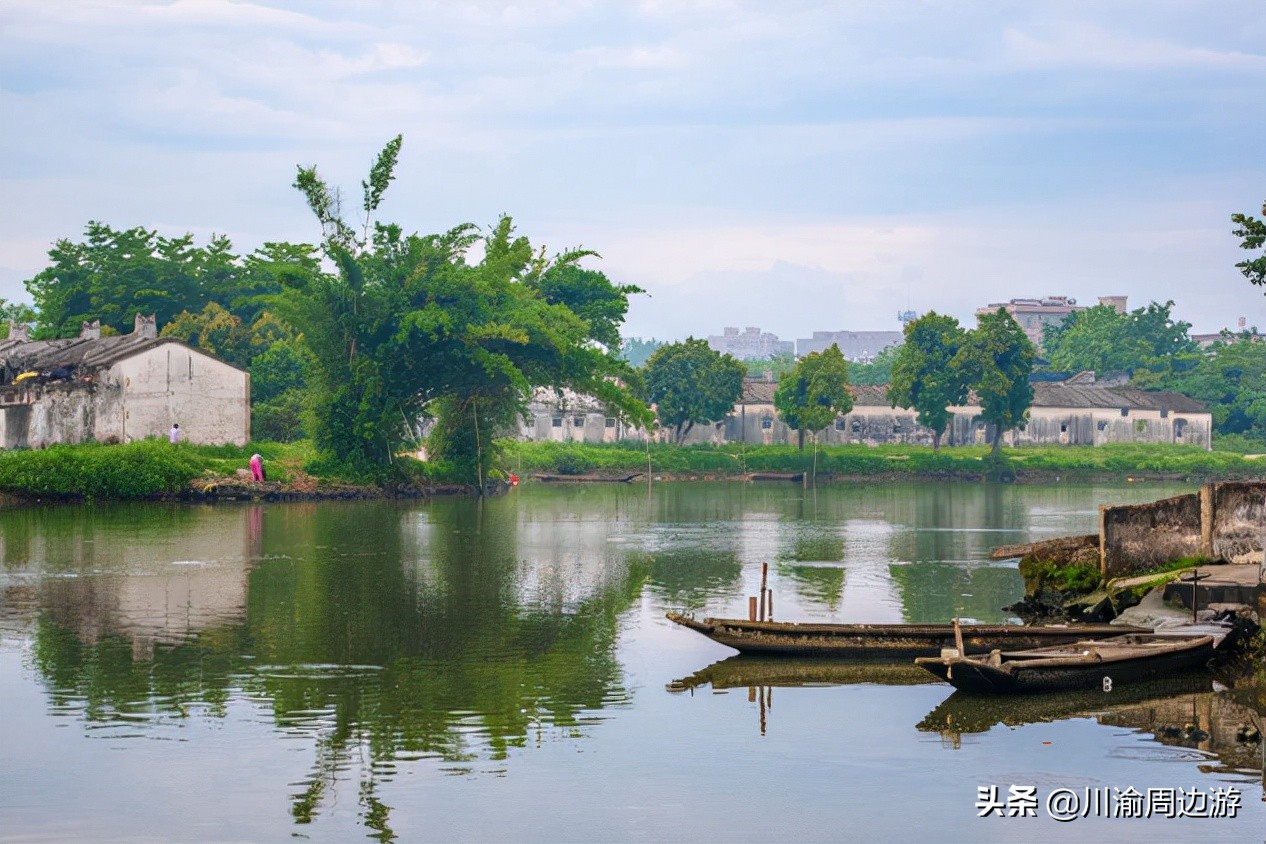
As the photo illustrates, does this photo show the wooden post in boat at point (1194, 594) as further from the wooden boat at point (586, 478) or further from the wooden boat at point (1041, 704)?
the wooden boat at point (586, 478)

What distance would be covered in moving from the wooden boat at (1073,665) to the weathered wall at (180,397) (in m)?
47.2

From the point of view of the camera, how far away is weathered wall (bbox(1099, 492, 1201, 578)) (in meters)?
27.4

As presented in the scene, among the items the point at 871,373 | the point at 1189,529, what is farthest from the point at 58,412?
the point at 871,373

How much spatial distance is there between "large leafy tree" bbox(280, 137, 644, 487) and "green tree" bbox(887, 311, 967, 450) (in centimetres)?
3035

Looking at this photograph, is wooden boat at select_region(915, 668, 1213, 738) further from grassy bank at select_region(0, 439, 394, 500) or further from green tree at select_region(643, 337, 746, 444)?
green tree at select_region(643, 337, 746, 444)

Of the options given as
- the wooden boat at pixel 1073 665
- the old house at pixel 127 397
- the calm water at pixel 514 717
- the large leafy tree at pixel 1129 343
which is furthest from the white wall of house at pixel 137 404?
the large leafy tree at pixel 1129 343

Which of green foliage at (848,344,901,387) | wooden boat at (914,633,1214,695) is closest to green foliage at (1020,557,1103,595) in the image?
wooden boat at (914,633,1214,695)

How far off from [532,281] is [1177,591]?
177 feet

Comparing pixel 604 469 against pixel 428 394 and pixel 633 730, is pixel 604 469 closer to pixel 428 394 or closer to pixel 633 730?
pixel 428 394

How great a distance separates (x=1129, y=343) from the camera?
12456 centimetres

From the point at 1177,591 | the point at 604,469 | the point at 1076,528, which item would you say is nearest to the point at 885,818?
the point at 1177,591

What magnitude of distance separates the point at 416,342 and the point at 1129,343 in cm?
7925

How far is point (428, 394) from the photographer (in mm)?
65938

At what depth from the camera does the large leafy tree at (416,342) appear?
6194 cm
